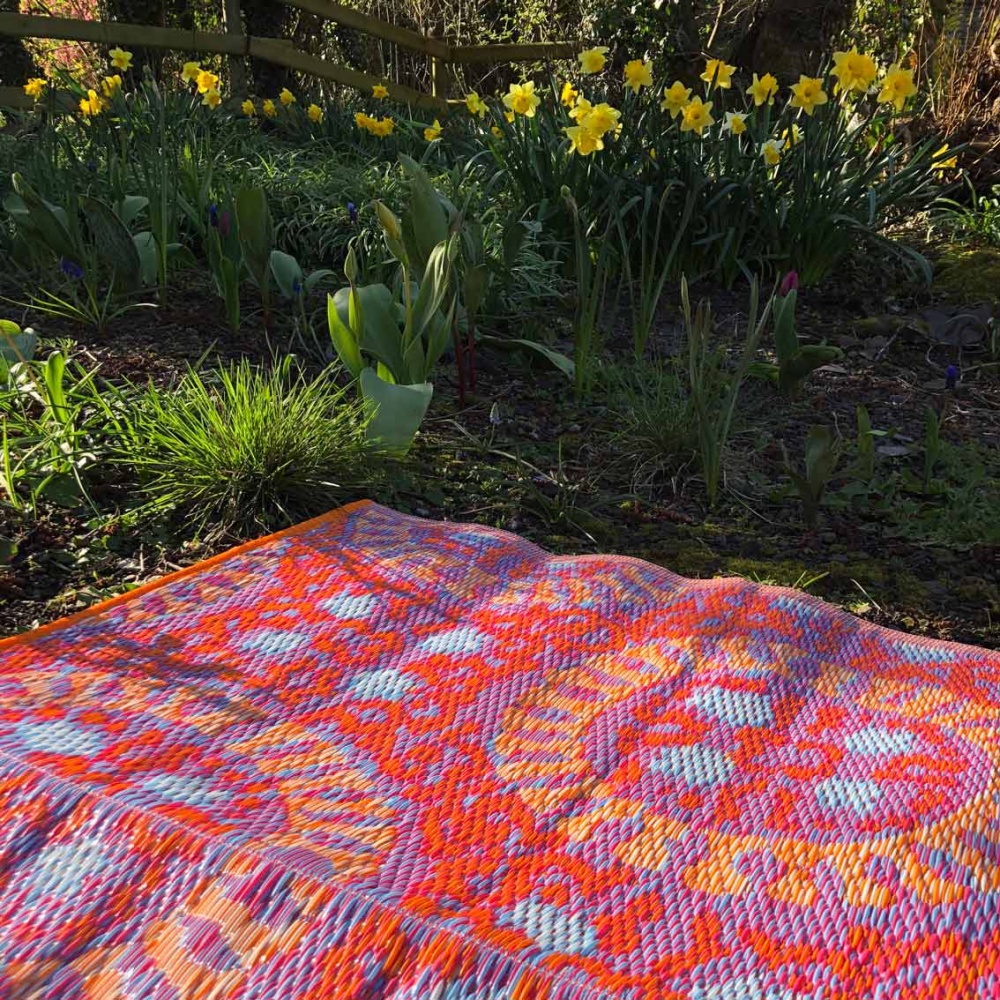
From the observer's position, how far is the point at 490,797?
100cm

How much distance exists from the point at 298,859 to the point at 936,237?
4064 mm

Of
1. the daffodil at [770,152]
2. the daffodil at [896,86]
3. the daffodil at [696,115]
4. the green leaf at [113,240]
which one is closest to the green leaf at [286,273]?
the green leaf at [113,240]

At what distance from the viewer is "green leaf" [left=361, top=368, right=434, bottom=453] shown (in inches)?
75.5

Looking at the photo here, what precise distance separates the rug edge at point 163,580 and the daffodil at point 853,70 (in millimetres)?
2052

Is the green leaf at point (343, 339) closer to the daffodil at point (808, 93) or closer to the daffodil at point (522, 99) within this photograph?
the daffodil at point (522, 99)

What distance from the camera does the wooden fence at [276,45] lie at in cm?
586

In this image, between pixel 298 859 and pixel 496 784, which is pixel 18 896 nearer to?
pixel 298 859

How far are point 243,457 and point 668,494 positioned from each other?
34.3 inches

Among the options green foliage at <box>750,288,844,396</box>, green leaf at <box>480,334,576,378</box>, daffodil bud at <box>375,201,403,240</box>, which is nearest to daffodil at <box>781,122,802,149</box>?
green foliage at <box>750,288,844,396</box>

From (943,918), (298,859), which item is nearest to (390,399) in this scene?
(298,859)

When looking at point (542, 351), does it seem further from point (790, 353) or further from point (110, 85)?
point (110, 85)

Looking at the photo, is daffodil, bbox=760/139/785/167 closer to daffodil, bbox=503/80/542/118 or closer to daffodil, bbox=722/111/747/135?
daffodil, bbox=722/111/747/135

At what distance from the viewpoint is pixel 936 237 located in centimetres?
416

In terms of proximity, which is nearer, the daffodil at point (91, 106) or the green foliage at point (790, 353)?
the green foliage at point (790, 353)
